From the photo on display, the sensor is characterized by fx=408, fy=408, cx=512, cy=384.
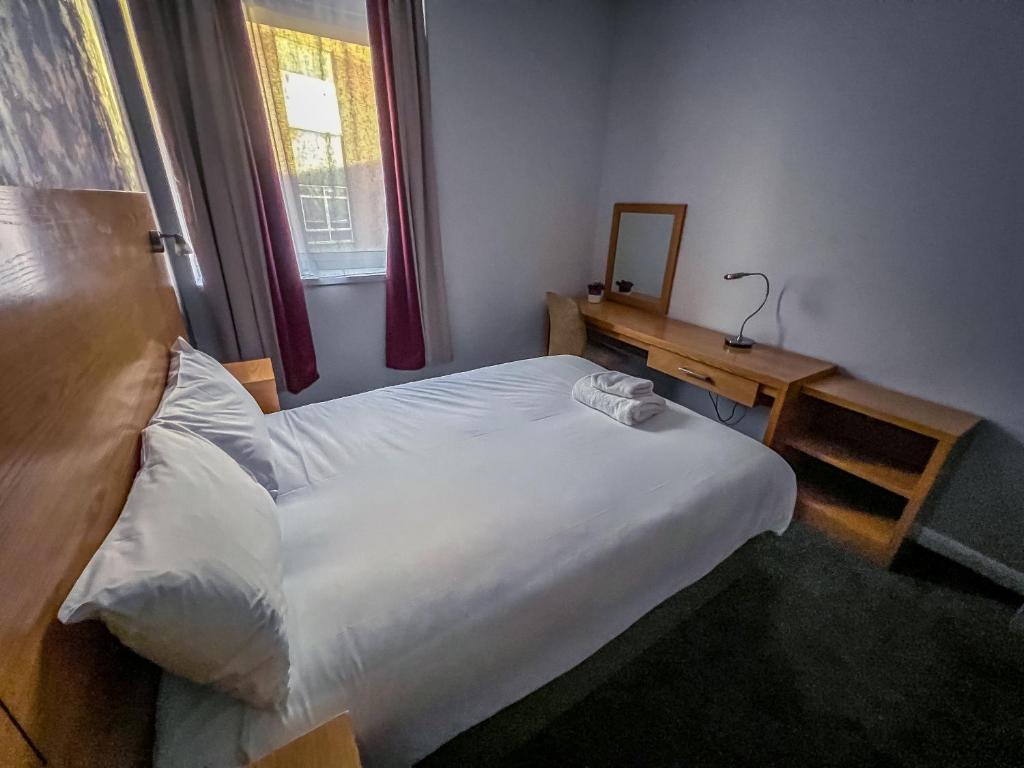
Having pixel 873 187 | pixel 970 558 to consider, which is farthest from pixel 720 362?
pixel 970 558

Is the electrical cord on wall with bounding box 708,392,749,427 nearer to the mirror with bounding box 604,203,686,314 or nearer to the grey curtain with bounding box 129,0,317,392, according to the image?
the mirror with bounding box 604,203,686,314

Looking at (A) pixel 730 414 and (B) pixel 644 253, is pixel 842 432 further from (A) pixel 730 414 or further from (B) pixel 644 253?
(B) pixel 644 253

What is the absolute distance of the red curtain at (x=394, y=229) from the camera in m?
1.96

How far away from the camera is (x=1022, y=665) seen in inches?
51.7

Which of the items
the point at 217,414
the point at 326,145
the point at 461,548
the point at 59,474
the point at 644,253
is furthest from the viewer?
the point at 644,253

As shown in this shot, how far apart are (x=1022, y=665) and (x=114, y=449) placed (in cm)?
256

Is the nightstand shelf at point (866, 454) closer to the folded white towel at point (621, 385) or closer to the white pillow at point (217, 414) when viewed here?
the folded white towel at point (621, 385)

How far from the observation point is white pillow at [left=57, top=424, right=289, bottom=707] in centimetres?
56

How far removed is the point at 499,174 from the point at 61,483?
98.7 inches

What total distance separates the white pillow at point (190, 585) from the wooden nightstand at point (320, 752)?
11 centimetres

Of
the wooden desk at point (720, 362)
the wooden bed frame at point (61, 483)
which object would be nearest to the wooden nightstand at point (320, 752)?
the wooden bed frame at point (61, 483)

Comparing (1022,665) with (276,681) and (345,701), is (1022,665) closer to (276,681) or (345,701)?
(345,701)

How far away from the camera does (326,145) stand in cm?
209

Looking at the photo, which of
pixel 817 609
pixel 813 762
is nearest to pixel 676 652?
pixel 813 762
